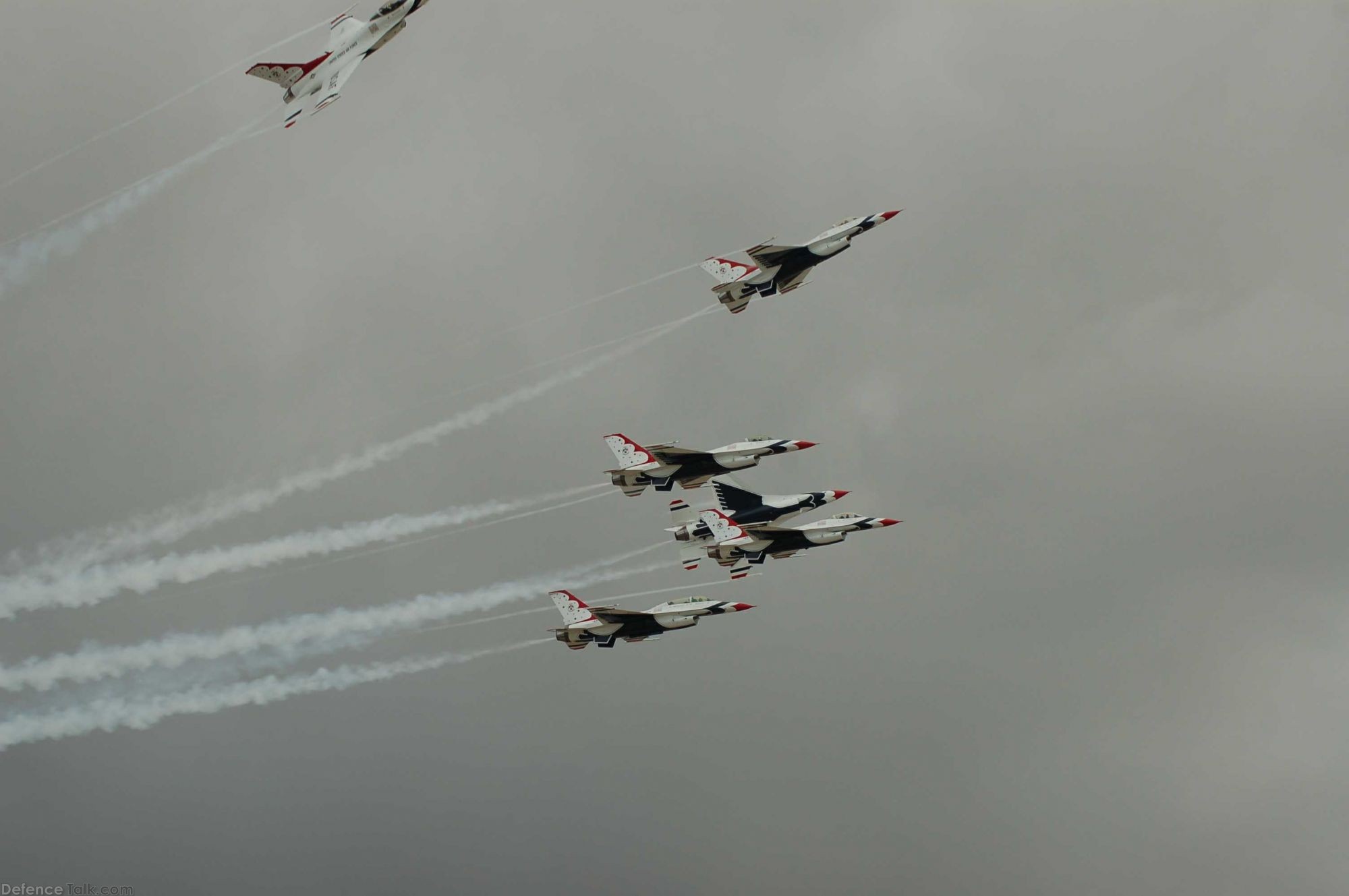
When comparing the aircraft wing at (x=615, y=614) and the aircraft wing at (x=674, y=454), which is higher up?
the aircraft wing at (x=674, y=454)

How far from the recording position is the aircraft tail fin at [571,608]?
10781 centimetres

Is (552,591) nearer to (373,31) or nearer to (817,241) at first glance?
(817,241)

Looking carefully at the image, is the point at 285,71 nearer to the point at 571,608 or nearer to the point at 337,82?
the point at 337,82

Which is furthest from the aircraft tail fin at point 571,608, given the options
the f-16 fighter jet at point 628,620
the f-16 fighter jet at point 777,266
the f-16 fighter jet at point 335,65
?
the f-16 fighter jet at point 335,65

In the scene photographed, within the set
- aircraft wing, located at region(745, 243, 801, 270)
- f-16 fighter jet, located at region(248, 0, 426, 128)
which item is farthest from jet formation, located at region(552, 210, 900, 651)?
f-16 fighter jet, located at region(248, 0, 426, 128)

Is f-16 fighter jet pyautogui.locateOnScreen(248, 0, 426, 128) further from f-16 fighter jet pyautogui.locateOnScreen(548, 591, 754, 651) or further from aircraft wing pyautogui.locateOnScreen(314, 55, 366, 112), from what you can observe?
f-16 fighter jet pyautogui.locateOnScreen(548, 591, 754, 651)

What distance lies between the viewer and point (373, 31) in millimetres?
94062

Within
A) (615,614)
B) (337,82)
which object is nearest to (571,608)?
(615,614)

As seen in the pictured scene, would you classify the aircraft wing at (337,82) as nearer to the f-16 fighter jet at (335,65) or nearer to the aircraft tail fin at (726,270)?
the f-16 fighter jet at (335,65)

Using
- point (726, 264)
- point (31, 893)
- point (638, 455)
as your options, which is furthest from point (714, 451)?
point (31, 893)

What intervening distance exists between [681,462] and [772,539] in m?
7.36

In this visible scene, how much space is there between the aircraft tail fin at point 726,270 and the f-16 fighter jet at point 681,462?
1006 cm

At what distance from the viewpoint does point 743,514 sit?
115188 millimetres

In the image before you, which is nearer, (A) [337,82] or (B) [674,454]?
(A) [337,82]
